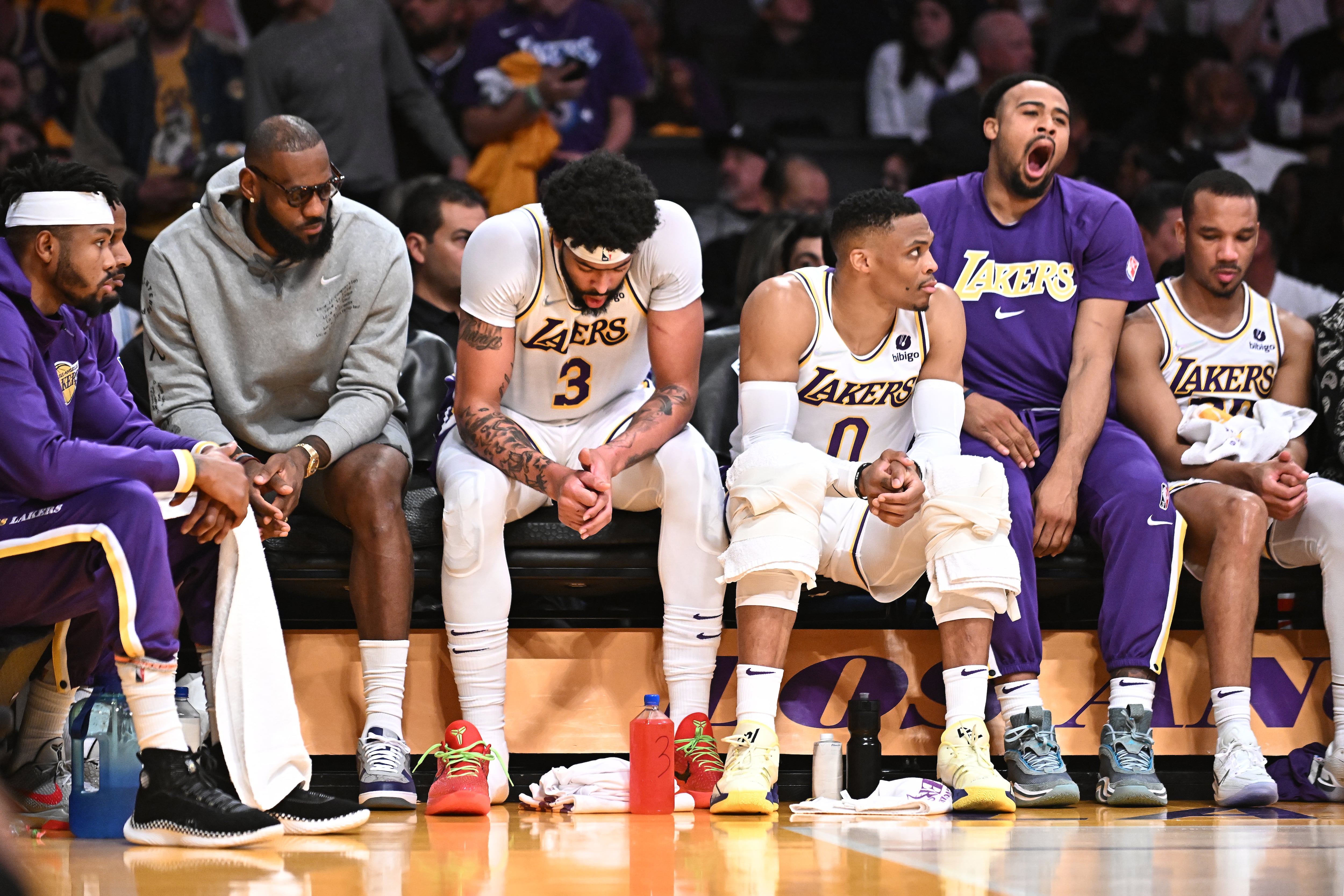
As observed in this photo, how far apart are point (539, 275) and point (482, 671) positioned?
1.15 meters

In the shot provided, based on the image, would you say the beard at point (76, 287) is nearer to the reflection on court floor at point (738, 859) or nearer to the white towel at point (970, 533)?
the reflection on court floor at point (738, 859)

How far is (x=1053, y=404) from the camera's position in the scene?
4809mm

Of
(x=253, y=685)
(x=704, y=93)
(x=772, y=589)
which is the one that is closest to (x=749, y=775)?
(x=772, y=589)

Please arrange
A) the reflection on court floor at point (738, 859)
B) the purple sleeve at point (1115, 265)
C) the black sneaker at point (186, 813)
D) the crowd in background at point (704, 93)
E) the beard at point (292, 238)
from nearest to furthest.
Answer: the reflection on court floor at point (738, 859) < the black sneaker at point (186, 813) < the beard at point (292, 238) < the purple sleeve at point (1115, 265) < the crowd in background at point (704, 93)

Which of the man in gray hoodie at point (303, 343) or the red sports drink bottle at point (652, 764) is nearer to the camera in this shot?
the red sports drink bottle at point (652, 764)

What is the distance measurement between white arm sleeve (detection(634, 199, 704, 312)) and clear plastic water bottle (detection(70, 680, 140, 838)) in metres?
1.85

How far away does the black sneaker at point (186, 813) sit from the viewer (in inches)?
129

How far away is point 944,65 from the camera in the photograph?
28.1 feet

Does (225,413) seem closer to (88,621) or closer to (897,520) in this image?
(88,621)

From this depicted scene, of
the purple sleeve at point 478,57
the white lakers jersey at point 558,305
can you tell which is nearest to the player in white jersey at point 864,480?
the white lakers jersey at point 558,305

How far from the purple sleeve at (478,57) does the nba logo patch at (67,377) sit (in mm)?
3711

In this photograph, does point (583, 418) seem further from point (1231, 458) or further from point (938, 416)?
point (1231, 458)

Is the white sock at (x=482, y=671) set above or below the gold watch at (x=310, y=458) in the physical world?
below

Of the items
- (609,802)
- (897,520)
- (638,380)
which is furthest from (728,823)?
(638,380)
